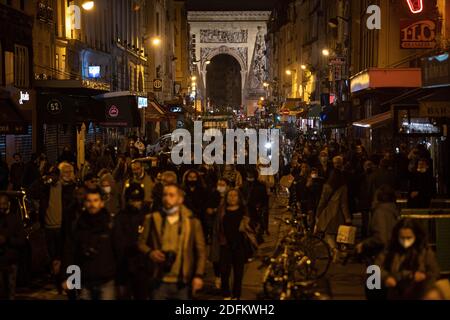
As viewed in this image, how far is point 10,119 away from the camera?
73.0 ft

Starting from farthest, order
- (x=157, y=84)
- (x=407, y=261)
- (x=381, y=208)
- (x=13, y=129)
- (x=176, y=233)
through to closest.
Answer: (x=157, y=84)
(x=13, y=129)
(x=381, y=208)
(x=176, y=233)
(x=407, y=261)

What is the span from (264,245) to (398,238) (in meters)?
9.25

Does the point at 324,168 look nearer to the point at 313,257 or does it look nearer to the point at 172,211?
the point at 313,257

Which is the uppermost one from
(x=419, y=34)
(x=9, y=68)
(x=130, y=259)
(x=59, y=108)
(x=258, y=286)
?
(x=419, y=34)

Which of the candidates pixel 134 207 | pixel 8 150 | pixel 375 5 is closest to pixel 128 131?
pixel 375 5

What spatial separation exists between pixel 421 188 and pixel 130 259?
24.4 feet

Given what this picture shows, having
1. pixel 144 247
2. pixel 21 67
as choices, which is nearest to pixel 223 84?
pixel 21 67

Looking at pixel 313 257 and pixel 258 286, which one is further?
pixel 313 257

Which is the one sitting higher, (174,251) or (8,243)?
(174,251)

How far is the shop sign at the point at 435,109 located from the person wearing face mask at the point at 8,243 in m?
10.3

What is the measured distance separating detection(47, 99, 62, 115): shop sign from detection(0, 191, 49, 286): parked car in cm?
978

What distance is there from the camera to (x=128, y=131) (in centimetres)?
5253

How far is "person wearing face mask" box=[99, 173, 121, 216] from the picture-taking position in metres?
12.3

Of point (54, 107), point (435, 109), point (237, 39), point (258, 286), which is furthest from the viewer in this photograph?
point (237, 39)
